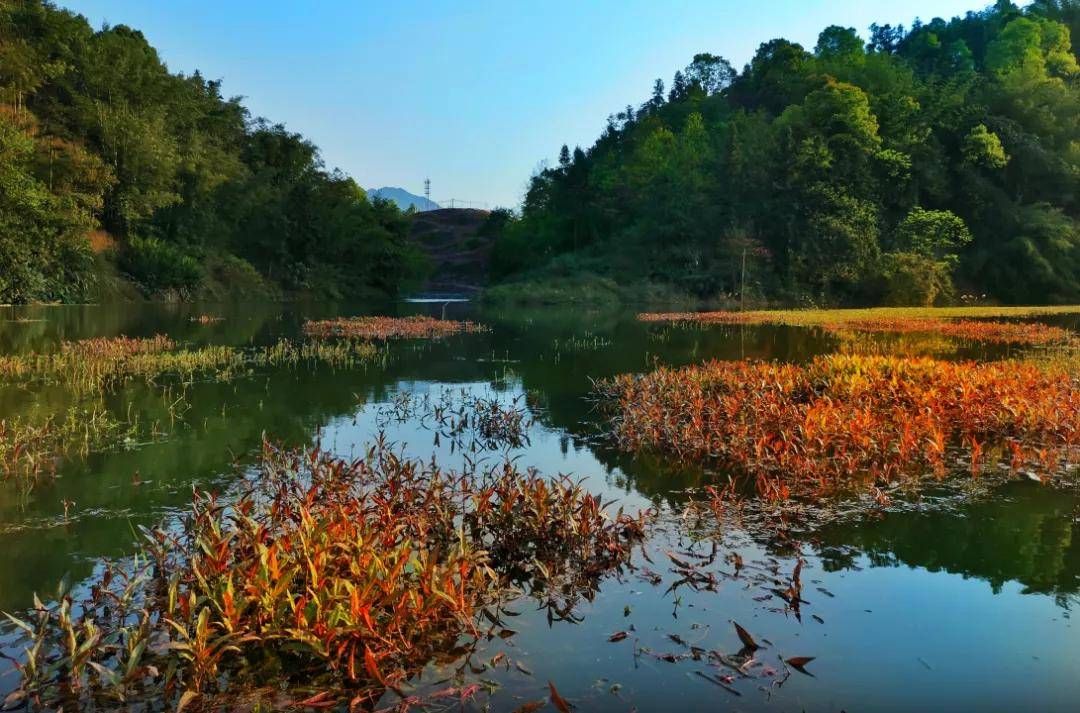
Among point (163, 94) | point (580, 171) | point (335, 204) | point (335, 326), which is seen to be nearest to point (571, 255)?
point (580, 171)

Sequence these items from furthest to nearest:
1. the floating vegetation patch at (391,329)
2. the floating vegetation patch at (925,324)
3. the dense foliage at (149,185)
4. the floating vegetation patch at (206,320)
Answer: the dense foliage at (149,185), the floating vegetation patch at (206,320), the floating vegetation patch at (391,329), the floating vegetation patch at (925,324)

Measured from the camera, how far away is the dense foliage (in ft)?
137

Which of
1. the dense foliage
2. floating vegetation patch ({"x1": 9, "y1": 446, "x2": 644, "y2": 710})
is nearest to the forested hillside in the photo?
the dense foliage

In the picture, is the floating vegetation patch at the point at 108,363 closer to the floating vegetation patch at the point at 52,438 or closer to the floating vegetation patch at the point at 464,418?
the floating vegetation patch at the point at 52,438

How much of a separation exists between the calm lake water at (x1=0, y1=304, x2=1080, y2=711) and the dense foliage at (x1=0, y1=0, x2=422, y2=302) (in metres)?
37.2

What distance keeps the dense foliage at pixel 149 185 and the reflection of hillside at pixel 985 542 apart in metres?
45.3

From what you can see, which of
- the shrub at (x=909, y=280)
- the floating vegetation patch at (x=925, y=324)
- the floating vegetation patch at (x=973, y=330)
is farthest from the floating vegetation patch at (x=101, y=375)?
the shrub at (x=909, y=280)

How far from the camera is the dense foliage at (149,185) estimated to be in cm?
4178

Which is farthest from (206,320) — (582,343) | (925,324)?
(925,324)

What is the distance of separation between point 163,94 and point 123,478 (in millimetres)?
58611

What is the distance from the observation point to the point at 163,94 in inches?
2206

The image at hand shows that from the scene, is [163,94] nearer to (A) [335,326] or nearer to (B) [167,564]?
(A) [335,326]

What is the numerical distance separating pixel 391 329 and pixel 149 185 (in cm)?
3495

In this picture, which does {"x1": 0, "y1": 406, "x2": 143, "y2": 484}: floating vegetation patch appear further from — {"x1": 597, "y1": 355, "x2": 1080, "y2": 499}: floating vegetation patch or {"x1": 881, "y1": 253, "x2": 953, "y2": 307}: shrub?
{"x1": 881, "y1": 253, "x2": 953, "y2": 307}: shrub
